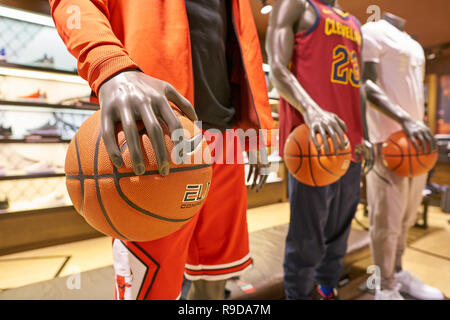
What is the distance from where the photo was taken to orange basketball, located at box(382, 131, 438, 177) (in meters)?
1.37

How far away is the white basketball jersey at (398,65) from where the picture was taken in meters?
1.43

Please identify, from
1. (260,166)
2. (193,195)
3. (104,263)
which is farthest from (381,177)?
(104,263)

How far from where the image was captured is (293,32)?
1.15 m

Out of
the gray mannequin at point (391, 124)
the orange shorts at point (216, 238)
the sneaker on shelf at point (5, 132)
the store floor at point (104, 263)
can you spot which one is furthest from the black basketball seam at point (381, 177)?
the sneaker on shelf at point (5, 132)

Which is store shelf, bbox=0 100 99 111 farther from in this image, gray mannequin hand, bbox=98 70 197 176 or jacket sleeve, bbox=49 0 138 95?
gray mannequin hand, bbox=98 70 197 176

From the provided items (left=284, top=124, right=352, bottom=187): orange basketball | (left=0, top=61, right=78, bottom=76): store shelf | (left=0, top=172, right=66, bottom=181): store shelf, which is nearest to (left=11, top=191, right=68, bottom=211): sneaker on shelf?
(left=0, top=172, right=66, bottom=181): store shelf

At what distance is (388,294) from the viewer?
147 cm

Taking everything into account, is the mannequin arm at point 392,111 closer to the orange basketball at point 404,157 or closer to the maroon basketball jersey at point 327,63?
the orange basketball at point 404,157

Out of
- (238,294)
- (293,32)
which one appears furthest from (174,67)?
(238,294)

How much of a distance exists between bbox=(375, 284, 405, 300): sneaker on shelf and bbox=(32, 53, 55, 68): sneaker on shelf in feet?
9.79

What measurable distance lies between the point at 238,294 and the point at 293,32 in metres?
1.31

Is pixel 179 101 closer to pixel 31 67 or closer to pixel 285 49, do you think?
pixel 285 49

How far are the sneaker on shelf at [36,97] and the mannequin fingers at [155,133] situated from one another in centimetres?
244

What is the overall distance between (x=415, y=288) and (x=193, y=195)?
1.75 m
